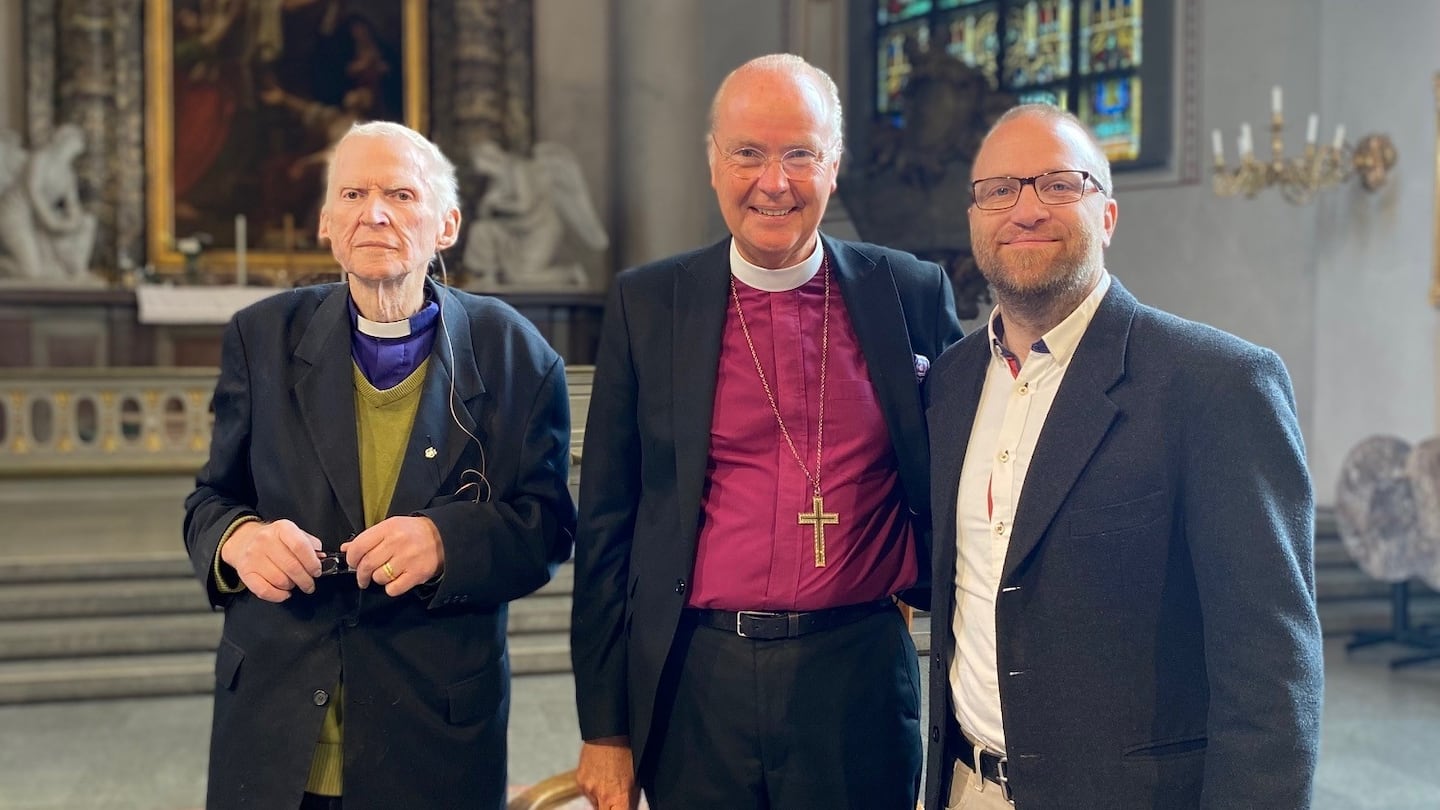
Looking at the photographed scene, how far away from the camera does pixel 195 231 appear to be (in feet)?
38.2

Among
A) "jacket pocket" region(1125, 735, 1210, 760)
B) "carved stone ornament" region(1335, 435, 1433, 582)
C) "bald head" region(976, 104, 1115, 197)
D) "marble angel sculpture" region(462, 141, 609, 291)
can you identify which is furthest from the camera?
"marble angel sculpture" region(462, 141, 609, 291)

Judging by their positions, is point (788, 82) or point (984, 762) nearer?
point (984, 762)

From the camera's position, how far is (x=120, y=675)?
6023 mm

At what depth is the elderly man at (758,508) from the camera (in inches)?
83.3

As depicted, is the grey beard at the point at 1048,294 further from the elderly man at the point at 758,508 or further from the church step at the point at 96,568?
the church step at the point at 96,568

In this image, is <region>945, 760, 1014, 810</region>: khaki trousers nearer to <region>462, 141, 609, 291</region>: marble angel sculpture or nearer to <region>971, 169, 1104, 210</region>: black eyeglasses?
<region>971, 169, 1104, 210</region>: black eyeglasses

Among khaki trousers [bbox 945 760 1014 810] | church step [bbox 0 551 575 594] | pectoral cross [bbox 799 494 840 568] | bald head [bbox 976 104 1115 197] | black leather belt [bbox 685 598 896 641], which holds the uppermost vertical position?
bald head [bbox 976 104 1115 197]

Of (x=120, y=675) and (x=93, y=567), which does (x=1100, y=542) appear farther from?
(x=93, y=567)

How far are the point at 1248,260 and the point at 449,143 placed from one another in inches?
265

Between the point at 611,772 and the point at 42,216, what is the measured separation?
393 inches

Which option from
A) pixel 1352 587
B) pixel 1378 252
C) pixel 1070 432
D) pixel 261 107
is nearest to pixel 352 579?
pixel 1070 432

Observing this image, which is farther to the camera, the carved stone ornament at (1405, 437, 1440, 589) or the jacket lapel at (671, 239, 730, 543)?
the carved stone ornament at (1405, 437, 1440, 589)

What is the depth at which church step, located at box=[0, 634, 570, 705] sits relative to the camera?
19.4ft

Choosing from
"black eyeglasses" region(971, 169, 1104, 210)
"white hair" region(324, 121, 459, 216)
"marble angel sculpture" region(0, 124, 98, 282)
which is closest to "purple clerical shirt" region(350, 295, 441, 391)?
"white hair" region(324, 121, 459, 216)
